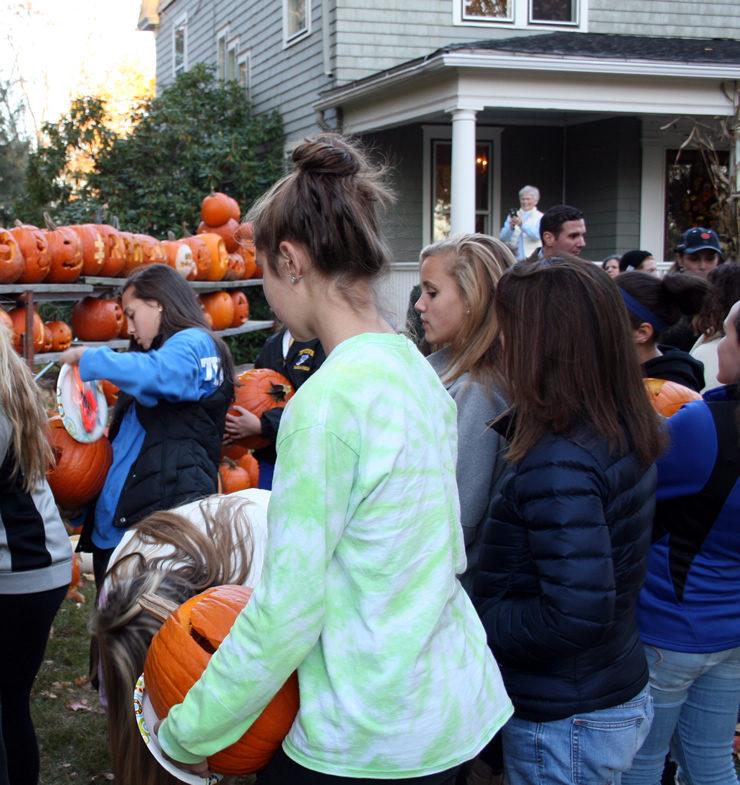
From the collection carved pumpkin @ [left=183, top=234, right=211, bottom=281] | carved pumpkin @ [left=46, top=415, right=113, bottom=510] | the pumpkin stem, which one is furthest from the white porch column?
the pumpkin stem

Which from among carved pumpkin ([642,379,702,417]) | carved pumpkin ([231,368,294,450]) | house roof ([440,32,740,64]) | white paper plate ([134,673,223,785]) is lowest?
white paper plate ([134,673,223,785])

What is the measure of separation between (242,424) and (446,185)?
34.5 feet

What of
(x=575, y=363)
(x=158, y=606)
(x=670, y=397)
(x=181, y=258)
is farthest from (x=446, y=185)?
(x=158, y=606)

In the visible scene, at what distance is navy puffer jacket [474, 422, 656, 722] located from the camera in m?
1.68

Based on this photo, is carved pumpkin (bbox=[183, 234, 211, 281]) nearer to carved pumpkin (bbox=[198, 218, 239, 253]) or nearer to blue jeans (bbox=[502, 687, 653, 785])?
carved pumpkin (bbox=[198, 218, 239, 253])

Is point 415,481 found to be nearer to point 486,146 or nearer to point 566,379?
point 566,379

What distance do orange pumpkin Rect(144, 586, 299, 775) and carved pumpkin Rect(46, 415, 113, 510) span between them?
1.71m

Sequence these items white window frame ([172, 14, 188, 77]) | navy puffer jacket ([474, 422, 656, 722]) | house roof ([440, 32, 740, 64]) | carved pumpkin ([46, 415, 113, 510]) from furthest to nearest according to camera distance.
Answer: white window frame ([172, 14, 188, 77]) < house roof ([440, 32, 740, 64]) < carved pumpkin ([46, 415, 113, 510]) < navy puffer jacket ([474, 422, 656, 722])

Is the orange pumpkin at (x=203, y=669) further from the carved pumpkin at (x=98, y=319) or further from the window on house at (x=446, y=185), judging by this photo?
the window on house at (x=446, y=185)

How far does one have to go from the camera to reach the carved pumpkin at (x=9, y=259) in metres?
5.43

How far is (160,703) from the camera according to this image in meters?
1.54

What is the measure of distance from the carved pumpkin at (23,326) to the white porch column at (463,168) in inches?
228

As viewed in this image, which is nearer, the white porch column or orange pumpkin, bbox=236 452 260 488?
orange pumpkin, bbox=236 452 260 488

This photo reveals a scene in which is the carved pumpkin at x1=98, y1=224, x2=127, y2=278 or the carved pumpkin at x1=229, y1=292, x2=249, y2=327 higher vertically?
the carved pumpkin at x1=98, y1=224, x2=127, y2=278
